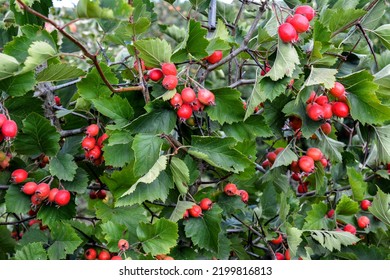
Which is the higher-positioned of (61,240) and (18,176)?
(18,176)

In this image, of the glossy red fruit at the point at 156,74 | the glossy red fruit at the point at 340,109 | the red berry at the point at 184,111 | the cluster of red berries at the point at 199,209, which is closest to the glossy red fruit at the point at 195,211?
the cluster of red berries at the point at 199,209

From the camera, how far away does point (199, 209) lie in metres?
1.52

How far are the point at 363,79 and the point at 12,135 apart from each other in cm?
99

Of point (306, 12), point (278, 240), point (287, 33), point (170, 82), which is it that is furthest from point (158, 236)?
point (306, 12)

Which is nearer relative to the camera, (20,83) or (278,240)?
(20,83)

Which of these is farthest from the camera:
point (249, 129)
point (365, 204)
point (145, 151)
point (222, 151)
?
point (365, 204)

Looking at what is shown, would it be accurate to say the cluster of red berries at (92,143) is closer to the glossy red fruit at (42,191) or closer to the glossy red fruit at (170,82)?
the glossy red fruit at (42,191)

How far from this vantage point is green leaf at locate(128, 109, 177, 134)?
1416 mm

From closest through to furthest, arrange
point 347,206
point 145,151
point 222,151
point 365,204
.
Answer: point 145,151
point 222,151
point 347,206
point 365,204

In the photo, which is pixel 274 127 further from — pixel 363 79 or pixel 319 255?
pixel 319 255

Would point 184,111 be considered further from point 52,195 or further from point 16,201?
point 16,201

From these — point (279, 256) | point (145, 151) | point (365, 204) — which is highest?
point (145, 151)

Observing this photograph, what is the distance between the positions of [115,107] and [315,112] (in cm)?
57

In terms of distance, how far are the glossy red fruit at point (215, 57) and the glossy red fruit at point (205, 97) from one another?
121 mm
